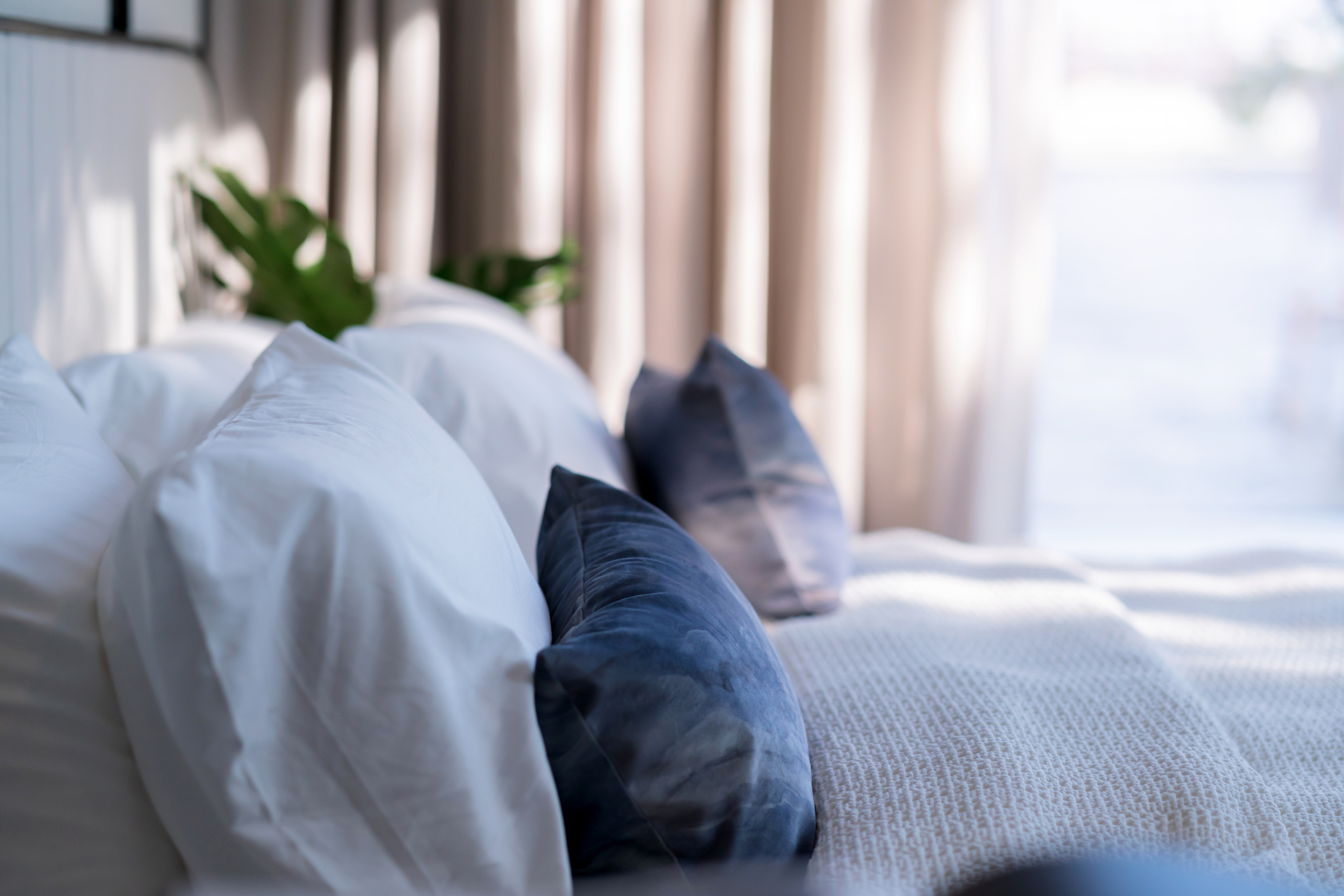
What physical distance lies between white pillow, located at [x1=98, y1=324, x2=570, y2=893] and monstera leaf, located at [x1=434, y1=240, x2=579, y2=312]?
4.36 feet

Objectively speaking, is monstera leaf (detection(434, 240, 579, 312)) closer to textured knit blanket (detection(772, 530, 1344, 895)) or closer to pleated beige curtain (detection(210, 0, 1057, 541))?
pleated beige curtain (detection(210, 0, 1057, 541))

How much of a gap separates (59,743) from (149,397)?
1.52ft

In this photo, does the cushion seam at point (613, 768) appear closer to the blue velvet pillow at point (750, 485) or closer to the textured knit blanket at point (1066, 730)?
the textured knit blanket at point (1066, 730)

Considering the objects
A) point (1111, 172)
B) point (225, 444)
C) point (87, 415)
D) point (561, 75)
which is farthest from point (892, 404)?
point (225, 444)

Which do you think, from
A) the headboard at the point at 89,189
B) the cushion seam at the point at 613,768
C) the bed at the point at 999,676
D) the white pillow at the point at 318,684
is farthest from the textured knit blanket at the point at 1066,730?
the headboard at the point at 89,189

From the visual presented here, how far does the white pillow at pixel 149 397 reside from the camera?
923 mm

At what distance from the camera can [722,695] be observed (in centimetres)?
65

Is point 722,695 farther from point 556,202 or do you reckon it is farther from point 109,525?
point 556,202

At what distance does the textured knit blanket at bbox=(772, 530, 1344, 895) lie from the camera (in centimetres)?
69

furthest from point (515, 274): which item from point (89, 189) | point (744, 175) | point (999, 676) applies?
point (999, 676)

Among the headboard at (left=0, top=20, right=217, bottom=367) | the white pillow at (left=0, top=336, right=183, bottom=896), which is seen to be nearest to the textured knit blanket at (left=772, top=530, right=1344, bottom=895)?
the white pillow at (left=0, top=336, right=183, bottom=896)

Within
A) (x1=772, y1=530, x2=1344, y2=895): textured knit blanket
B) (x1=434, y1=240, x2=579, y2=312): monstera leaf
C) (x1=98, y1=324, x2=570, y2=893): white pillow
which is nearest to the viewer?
(x1=98, y1=324, x2=570, y2=893): white pillow

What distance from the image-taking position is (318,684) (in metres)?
0.57

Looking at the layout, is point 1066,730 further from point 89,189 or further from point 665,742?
point 89,189
